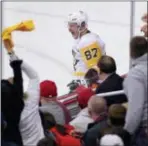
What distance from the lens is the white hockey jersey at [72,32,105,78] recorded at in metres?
10.6

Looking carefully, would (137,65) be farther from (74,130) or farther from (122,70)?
(122,70)

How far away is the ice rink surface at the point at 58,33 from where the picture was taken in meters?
14.5

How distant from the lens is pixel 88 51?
1068 cm

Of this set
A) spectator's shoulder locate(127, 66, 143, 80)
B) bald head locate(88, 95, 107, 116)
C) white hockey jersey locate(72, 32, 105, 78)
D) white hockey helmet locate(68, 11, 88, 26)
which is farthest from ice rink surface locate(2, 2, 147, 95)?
spectator's shoulder locate(127, 66, 143, 80)

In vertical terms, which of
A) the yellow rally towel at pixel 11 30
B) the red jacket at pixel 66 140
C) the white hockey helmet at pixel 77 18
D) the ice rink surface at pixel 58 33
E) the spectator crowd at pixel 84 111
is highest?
the yellow rally towel at pixel 11 30

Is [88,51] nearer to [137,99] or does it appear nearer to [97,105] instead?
[97,105]

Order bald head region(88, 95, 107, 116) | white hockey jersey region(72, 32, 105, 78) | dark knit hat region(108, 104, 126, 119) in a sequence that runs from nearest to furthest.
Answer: dark knit hat region(108, 104, 126, 119)
bald head region(88, 95, 107, 116)
white hockey jersey region(72, 32, 105, 78)

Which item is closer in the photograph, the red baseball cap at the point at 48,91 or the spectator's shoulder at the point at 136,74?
the spectator's shoulder at the point at 136,74

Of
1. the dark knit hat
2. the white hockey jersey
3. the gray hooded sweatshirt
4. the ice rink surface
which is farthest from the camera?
the ice rink surface

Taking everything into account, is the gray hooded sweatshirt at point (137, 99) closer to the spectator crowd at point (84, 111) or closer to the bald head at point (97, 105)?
the spectator crowd at point (84, 111)

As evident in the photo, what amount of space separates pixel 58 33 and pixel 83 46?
5437 millimetres

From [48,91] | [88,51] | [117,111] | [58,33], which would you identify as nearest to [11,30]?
[48,91]

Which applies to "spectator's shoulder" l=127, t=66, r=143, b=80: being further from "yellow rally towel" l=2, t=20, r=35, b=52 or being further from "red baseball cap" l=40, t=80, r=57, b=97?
"red baseball cap" l=40, t=80, r=57, b=97

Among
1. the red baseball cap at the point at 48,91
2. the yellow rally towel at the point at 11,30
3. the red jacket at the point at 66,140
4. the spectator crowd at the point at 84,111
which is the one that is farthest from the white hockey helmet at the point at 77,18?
the red jacket at the point at 66,140
